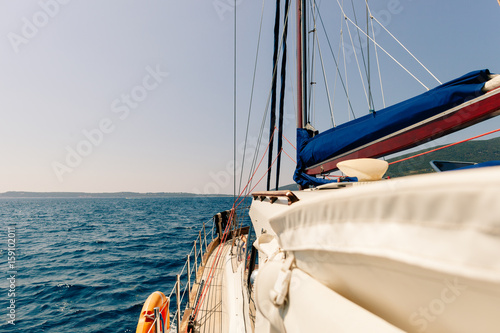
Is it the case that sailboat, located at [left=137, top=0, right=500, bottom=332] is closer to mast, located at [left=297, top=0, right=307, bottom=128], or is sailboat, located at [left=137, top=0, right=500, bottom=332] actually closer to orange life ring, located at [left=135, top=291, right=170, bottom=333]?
orange life ring, located at [left=135, top=291, right=170, bottom=333]

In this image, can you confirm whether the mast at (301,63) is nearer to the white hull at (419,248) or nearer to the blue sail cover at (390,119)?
the blue sail cover at (390,119)

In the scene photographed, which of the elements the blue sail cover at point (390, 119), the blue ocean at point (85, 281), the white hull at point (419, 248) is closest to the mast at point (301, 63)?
the blue sail cover at point (390, 119)

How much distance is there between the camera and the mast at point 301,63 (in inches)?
229

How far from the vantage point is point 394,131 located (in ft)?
A: 10.5

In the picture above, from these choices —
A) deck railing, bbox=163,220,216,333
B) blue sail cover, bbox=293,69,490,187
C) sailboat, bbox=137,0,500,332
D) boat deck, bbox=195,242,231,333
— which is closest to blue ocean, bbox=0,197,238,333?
deck railing, bbox=163,220,216,333

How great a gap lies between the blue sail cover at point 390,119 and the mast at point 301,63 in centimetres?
148

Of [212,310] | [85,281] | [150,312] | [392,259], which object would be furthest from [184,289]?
[85,281]

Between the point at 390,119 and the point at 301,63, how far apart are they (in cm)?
346

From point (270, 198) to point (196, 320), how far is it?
3.44 m

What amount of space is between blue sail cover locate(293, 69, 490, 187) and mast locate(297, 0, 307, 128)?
4.86 feet

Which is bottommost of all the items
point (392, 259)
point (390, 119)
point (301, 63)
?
point (392, 259)

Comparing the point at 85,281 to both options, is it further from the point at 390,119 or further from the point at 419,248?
the point at 419,248

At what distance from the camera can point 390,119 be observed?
318 cm

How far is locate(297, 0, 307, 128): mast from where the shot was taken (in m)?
5.83
